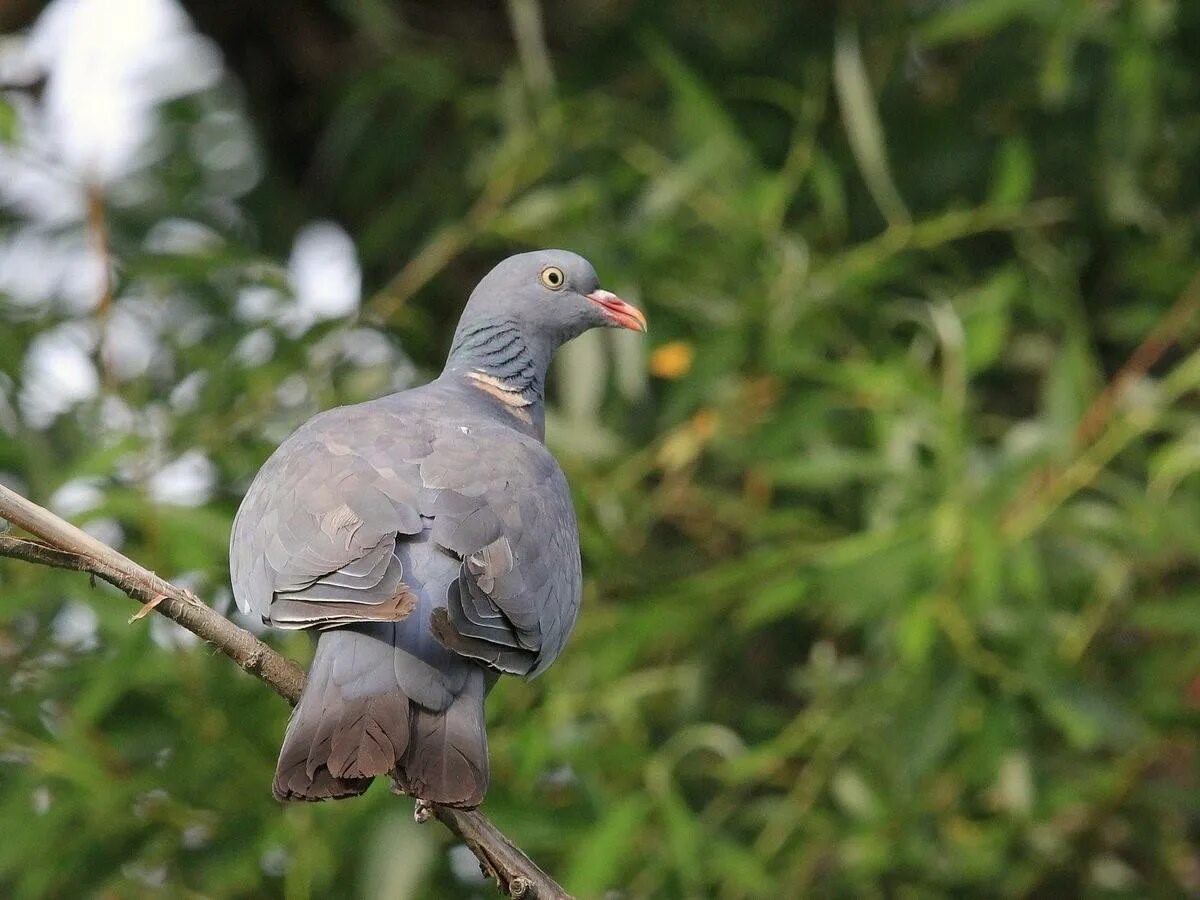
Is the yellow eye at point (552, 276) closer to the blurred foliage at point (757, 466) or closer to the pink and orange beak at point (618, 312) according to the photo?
the pink and orange beak at point (618, 312)

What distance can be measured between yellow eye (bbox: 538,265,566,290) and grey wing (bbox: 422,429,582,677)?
62 centimetres

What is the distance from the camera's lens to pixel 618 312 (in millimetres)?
3490

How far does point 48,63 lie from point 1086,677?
310 cm

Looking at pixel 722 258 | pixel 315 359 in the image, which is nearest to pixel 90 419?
pixel 315 359

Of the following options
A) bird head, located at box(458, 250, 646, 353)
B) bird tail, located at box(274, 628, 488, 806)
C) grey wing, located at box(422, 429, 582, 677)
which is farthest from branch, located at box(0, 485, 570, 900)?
bird head, located at box(458, 250, 646, 353)

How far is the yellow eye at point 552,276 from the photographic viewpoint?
347 cm

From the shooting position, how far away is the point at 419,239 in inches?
203

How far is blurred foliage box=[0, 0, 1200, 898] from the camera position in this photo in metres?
3.77

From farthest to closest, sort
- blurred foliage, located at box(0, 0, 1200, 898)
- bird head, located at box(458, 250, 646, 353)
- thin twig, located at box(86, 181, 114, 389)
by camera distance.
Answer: blurred foliage, located at box(0, 0, 1200, 898), thin twig, located at box(86, 181, 114, 389), bird head, located at box(458, 250, 646, 353)

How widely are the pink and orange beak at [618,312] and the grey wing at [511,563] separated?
632 mm

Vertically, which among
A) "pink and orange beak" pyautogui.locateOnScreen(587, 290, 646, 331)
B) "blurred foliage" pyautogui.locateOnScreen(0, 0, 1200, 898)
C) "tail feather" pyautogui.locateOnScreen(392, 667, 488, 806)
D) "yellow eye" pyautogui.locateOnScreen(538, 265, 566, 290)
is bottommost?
"blurred foliage" pyautogui.locateOnScreen(0, 0, 1200, 898)

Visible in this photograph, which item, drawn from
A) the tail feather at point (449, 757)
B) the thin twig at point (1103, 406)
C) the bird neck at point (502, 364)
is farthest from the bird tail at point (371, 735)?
the thin twig at point (1103, 406)

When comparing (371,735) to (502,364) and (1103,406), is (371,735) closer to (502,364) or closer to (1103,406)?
(502,364)

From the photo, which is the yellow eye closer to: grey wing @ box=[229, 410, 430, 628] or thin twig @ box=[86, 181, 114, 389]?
grey wing @ box=[229, 410, 430, 628]
